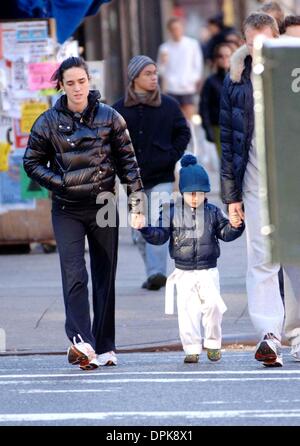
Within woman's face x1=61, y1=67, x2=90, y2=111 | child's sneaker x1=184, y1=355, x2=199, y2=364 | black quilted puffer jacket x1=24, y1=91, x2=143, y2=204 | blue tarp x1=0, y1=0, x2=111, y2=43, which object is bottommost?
child's sneaker x1=184, y1=355, x2=199, y2=364

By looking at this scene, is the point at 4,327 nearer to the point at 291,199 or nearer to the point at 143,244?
the point at 143,244

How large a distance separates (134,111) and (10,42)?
8.39 ft

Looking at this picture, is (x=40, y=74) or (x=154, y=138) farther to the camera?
(x=40, y=74)

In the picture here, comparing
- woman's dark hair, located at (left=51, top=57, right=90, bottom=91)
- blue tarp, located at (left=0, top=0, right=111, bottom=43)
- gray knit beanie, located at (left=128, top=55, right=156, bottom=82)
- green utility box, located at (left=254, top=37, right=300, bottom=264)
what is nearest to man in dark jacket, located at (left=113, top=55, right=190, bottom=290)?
gray knit beanie, located at (left=128, top=55, right=156, bottom=82)

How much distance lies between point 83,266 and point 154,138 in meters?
3.52

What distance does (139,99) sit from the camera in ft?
44.1

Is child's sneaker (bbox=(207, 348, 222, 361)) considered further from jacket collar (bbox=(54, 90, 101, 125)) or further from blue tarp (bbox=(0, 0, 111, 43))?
blue tarp (bbox=(0, 0, 111, 43))

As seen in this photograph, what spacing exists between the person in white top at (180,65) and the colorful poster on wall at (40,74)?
942 centimetres

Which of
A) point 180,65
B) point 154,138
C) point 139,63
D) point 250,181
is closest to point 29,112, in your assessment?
point 154,138

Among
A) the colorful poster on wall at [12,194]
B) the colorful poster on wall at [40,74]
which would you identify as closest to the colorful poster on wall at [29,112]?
the colorful poster on wall at [40,74]

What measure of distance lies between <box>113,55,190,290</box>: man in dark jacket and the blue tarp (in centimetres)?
234

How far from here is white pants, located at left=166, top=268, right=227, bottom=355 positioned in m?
10.2

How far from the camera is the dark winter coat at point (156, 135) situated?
13484mm

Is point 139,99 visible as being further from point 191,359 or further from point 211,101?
point 211,101
